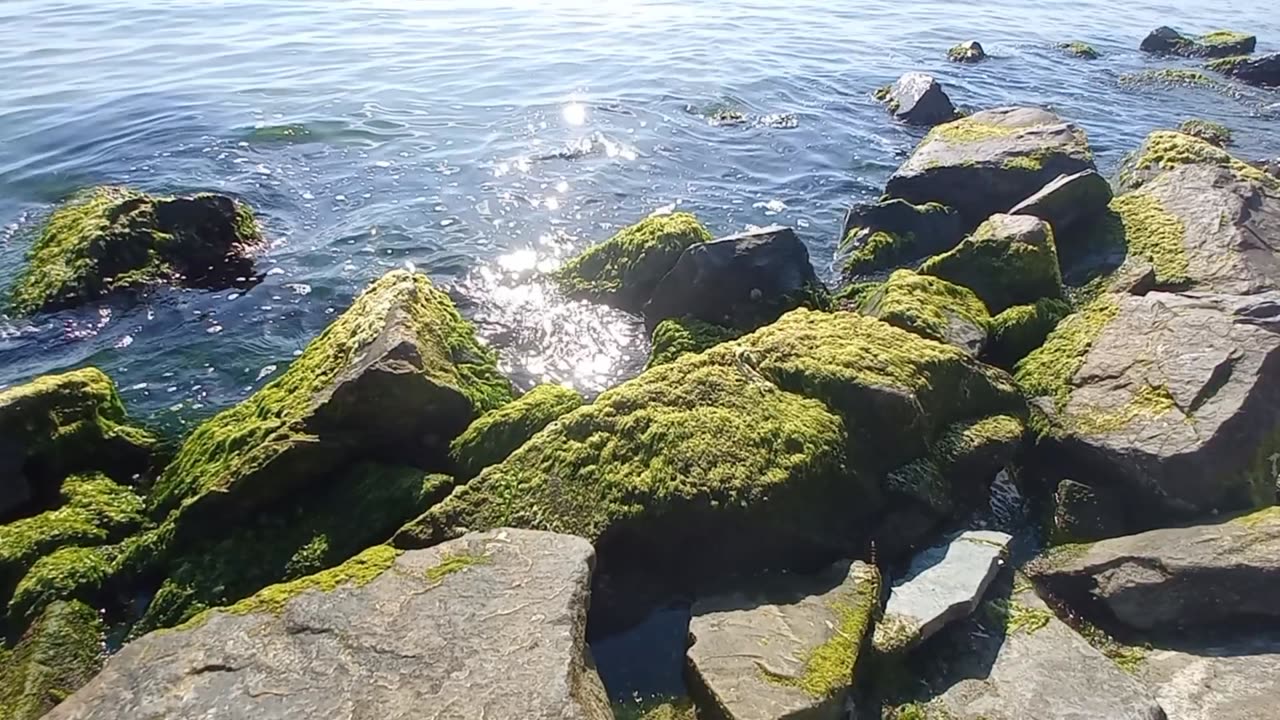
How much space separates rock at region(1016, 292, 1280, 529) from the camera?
6824 mm

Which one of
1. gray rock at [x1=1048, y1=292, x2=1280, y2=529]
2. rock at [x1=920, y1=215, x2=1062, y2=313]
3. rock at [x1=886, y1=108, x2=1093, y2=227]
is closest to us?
gray rock at [x1=1048, y1=292, x2=1280, y2=529]

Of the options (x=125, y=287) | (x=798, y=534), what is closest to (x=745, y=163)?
(x=125, y=287)

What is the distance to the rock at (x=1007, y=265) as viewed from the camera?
31.7 ft

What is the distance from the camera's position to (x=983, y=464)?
7.32 m

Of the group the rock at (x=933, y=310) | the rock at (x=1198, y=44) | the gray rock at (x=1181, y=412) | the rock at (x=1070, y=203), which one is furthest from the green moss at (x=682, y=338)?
the rock at (x=1198, y=44)

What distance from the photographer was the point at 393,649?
5168 millimetres

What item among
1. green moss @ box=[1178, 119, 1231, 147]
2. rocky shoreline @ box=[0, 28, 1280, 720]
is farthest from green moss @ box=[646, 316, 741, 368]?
green moss @ box=[1178, 119, 1231, 147]

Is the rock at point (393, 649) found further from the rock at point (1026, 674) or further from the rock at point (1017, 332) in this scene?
the rock at point (1017, 332)

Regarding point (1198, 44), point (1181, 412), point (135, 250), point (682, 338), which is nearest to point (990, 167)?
point (682, 338)

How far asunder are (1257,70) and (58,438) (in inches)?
1169

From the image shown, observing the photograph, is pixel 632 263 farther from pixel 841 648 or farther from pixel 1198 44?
pixel 1198 44

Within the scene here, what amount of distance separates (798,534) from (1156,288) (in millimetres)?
5611

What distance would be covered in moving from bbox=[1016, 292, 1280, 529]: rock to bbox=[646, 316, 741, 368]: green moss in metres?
3.00

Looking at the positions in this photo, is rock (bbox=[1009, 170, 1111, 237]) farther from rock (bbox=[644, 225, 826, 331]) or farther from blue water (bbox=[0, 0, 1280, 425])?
rock (bbox=[644, 225, 826, 331])
